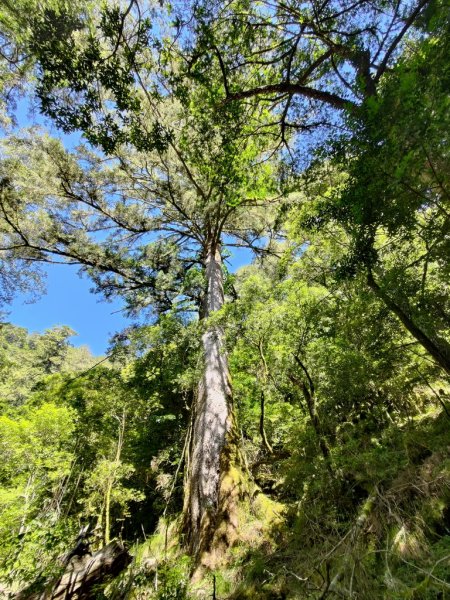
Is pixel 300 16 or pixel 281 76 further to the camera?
pixel 281 76

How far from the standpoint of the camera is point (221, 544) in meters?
3.69

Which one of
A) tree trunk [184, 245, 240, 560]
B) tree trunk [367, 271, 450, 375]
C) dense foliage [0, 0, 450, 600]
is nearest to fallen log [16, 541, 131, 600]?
dense foliage [0, 0, 450, 600]

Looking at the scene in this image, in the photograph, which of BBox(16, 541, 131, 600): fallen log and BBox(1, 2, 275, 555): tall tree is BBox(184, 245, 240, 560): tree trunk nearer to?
BBox(1, 2, 275, 555): tall tree

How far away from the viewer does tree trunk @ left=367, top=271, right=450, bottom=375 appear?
145 inches

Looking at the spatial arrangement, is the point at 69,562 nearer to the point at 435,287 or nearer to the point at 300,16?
the point at 435,287

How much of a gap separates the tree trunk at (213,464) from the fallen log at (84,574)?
3.05 feet

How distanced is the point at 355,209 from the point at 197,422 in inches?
155

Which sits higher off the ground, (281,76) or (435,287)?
(281,76)

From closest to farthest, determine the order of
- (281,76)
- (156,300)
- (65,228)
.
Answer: (281,76)
(65,228)
(156,300)

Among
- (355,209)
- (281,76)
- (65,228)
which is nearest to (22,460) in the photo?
(65,228)

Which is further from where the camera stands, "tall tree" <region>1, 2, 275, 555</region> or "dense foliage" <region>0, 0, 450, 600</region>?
"tall tree" <region>1, 2, 275, 555</region>

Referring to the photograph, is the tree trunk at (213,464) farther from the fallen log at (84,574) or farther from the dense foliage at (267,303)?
the fallen log at (84,574)

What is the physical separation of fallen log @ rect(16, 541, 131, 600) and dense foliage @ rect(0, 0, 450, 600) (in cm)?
12

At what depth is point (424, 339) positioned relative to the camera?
3.76 m
